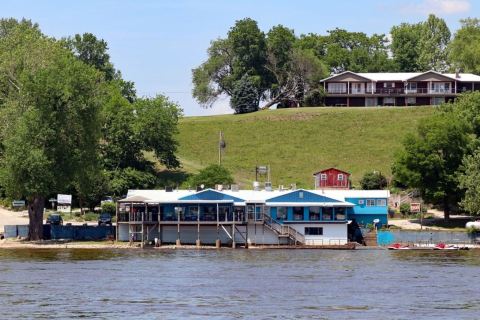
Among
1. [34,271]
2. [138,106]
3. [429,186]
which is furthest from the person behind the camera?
[138,106]

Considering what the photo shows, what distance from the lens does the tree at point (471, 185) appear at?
121 metres

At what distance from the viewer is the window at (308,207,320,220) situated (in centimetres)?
11775

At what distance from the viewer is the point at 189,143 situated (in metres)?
184

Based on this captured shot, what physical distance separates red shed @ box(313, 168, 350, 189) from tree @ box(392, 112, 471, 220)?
13.4 meters

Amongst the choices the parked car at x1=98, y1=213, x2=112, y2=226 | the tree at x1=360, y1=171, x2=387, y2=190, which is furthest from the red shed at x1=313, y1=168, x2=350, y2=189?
the parked car at x1=98, y1=213, x2=112, y2=226

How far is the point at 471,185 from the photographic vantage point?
122 meters

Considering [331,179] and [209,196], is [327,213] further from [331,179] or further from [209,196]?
[331,179]

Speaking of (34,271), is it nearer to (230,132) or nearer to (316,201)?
(316,201)

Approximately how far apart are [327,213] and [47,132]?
27375mm

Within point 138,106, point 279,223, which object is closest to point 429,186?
point 279,223

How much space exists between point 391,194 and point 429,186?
45.5 ft

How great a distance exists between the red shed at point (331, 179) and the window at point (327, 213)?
93.7 ft

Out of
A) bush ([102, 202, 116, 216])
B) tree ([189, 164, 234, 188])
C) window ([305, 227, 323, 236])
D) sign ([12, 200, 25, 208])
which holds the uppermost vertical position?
tree ([189, 164, 234, 188])

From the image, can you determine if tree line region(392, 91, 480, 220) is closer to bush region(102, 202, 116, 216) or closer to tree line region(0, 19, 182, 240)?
bush region(102, 202, 116, 216)
